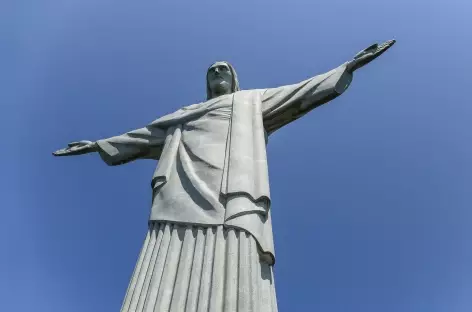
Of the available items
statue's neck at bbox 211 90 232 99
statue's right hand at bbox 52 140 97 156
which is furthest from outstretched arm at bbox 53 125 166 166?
statue's neck at bbox 211 90 232 99

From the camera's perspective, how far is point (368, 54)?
959cm

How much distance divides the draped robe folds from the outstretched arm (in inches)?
0.7

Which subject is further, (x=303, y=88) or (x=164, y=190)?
(x=303, y=88)

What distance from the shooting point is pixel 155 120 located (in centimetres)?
1095

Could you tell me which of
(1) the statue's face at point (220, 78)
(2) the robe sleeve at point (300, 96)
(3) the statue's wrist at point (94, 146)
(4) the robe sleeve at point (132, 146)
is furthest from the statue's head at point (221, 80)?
(3) the statue's wrist at point (94, 146)

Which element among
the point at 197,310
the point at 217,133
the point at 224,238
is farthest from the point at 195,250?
Result: the point at 217,133

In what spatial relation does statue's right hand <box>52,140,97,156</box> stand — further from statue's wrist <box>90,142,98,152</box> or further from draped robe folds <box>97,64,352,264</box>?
draped robe folds <box>97,64,352,264</box>

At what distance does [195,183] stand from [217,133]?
4.12ft

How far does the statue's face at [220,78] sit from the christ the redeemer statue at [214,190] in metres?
0.02

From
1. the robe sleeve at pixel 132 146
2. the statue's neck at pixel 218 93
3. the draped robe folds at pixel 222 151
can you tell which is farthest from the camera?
the statue's neck at pixel 218 93

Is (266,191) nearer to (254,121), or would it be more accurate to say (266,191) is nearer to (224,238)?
(224,238)

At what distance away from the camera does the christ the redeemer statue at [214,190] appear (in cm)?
751

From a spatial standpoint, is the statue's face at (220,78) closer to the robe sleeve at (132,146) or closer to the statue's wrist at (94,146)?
the robe sleeve at (132,146)

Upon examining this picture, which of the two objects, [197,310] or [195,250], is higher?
[195,250]
